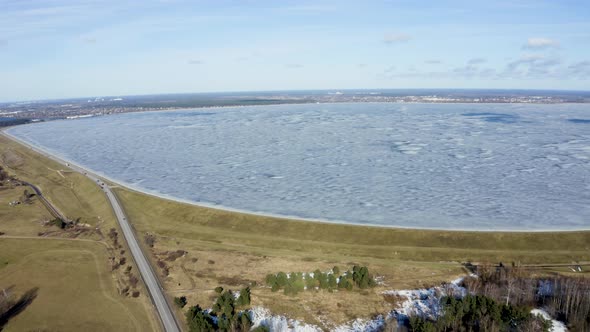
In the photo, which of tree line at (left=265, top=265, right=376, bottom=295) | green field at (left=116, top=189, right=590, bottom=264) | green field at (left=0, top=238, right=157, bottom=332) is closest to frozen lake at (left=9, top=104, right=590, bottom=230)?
green field at (left=116, top=189, right=590, bottom=264)

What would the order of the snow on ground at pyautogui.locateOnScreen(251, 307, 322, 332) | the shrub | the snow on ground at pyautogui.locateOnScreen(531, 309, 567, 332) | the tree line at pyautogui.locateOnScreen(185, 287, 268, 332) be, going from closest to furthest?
the tree line at pyautogui.locateOnScreen(185, 287, 268, 332) < the snow on ground at pyautogui.locateOnScreen(531, 309, 567, 332) < the snow on ground at pyautogui.locateOnScreen(251, 307, 322, 332) < the shrub

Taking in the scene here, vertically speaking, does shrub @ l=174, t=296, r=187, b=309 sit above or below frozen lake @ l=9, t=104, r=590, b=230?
below

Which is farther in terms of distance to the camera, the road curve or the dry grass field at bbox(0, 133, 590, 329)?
the dry grass field at bbox(0, 133, 590, 329)

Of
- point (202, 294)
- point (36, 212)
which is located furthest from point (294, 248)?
point (36, 212)

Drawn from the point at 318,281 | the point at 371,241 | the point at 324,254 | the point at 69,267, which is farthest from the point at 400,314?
the point at 69,267

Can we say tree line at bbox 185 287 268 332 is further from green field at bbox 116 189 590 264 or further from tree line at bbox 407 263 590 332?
tree line at bbox 407 263 590 332

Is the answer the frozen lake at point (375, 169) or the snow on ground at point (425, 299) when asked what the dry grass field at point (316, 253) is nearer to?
the snow on ground at point (425, 299)

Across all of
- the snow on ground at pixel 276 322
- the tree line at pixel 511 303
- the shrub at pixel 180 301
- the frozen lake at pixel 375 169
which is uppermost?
the frozen lake at pixel 375 169

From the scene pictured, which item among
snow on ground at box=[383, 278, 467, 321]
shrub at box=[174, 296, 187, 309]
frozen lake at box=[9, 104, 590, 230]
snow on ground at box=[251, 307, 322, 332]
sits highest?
frozen lake at box=[9, 104, 590, 230]

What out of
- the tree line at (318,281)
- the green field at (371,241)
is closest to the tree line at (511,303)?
the green field at (371,241)

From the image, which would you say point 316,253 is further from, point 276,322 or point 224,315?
point 224,315
